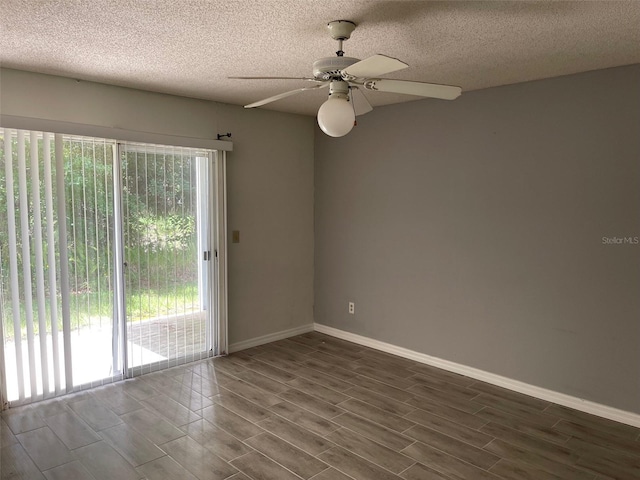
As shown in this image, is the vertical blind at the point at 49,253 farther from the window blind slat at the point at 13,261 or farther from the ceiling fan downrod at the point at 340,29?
the ceiling fan downrod at the point at 340,29

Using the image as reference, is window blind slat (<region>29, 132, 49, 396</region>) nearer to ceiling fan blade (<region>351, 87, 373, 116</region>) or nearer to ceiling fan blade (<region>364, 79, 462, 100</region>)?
ceiling fan blade (<region>351, 87, 373, 116</region>)

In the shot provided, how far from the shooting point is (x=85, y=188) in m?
3.46

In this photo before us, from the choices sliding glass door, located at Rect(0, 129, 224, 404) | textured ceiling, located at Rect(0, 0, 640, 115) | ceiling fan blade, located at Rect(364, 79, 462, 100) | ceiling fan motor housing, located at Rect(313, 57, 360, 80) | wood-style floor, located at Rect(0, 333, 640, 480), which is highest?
textured ceiling, located at Rect(0, 0, 640, 115)

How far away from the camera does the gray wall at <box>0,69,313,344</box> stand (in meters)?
3.68

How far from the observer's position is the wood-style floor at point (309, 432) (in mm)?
2584

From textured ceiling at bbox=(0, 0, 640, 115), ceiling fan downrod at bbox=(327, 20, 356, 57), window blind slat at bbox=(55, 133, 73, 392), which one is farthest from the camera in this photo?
window blind slat at bbox=(55, 133, 73, 392)

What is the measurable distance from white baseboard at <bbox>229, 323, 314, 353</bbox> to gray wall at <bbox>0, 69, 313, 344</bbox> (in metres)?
0.05

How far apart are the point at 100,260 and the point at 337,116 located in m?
2.38

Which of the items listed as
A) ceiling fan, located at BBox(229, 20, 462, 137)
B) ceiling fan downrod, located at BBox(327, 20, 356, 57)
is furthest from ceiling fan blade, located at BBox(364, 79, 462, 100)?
ceiling fan downrod, located at BBox(327, 20, 356, 57)

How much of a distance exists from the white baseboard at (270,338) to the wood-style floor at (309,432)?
0.57 metres

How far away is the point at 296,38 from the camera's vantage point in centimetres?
250

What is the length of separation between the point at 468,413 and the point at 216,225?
8.51ft

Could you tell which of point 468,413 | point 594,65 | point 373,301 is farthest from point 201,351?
point 594,65

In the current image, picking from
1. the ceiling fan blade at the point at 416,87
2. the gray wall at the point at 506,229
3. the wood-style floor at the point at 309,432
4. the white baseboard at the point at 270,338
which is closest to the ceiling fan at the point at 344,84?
the ceiling fan blade at the point at 416,87
